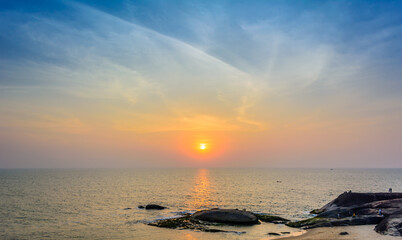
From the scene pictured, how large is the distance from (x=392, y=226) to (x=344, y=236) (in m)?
5.68

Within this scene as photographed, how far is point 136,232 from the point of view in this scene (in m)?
39.8

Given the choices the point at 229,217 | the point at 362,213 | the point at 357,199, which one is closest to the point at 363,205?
the point at 362,213

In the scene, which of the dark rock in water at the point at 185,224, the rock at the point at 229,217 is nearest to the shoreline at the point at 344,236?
the rock at the point at 229,217

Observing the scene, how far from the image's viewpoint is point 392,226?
33.4 meters

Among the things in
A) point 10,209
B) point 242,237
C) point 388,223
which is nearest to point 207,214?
point 242,237

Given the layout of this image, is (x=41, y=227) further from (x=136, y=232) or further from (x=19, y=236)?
(x=136, y=232)

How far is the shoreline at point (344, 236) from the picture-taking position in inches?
1275

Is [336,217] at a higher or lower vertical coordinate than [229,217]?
higher

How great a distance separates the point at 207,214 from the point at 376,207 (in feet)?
85.0

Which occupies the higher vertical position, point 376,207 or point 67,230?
point 376,207

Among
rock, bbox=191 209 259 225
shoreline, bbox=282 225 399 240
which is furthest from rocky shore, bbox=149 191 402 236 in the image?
shoreline, bbox=282 225 399 240

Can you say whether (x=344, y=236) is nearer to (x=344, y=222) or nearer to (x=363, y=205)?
(x=344, y=222)

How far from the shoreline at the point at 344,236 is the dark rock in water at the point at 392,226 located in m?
0.82

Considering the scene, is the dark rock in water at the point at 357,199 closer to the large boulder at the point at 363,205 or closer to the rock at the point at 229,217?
the large boulder at the point at 363,205
